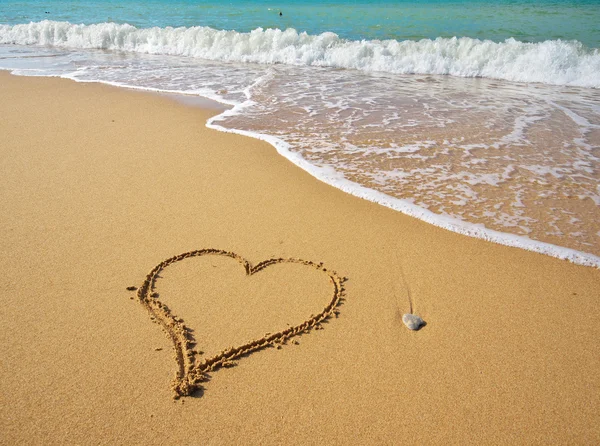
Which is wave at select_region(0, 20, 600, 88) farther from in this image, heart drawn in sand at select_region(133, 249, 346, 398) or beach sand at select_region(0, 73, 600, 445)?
heart drawn in sand at select_region(133, 249, 346, 398)

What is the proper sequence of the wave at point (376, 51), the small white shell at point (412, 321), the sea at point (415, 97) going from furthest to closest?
the wave at point (376, 51)
the sea at point (415, 97)
the small white shell at point (412, 321)

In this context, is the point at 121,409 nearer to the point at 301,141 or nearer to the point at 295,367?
the point at 295,367

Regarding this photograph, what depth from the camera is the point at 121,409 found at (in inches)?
76.0

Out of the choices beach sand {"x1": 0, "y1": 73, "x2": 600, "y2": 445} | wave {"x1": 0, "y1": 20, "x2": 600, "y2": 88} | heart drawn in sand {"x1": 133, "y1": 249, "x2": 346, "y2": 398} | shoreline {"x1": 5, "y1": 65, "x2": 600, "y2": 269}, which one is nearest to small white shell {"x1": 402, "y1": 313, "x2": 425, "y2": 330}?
beach sand {"x1": 0, "y1": 73, "x2": 600, "y2": 445}

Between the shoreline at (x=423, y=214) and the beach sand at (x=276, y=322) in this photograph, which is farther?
the shoreline at (x=423, y=214)

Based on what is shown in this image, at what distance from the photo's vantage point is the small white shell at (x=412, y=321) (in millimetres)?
2455

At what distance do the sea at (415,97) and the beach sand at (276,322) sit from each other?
0.62 meters

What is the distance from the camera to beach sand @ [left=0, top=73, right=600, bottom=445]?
191 centimetres

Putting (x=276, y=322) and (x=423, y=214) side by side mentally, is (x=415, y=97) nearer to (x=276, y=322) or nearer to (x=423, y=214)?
(x=423, y=214)

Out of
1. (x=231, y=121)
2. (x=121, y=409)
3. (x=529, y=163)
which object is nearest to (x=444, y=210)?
(x=529, y=163)

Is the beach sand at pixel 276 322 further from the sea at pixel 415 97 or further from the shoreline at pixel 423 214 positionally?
the sea at pixel 415 97

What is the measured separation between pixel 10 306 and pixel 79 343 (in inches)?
23.5

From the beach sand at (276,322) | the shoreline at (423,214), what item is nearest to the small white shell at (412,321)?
the beach sand at (276,322)

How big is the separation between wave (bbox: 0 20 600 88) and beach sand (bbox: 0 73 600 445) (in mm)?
8123
